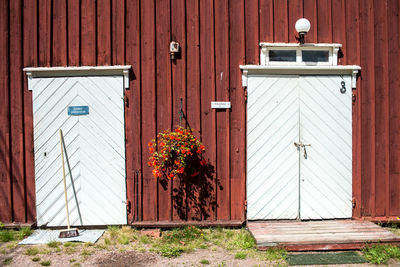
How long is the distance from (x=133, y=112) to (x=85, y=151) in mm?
1076

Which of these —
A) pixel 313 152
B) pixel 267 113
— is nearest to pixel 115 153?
pixel 267 113

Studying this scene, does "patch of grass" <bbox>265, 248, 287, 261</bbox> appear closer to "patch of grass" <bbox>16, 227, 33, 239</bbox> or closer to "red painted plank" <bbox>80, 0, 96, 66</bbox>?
"patch of grass" <bbox>16, 227, 33, 239</bbox>

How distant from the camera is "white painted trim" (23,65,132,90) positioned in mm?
5086

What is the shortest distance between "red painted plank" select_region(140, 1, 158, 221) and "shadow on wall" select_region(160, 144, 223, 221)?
0.28 metres

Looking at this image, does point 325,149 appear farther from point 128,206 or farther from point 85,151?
point 85,151

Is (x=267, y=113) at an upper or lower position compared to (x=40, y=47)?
lower

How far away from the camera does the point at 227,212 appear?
205 inches

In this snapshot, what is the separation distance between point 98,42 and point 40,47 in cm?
102

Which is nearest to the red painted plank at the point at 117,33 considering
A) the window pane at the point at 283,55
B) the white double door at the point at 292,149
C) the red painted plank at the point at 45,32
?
the red painted plank at the point at 45,32

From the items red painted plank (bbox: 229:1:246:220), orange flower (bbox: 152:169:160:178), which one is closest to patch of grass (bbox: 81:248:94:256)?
orange flower (bbox: 152:169:160:178)

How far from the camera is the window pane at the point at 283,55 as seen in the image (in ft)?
17.4

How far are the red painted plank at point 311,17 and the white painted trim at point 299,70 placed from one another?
1.74ft

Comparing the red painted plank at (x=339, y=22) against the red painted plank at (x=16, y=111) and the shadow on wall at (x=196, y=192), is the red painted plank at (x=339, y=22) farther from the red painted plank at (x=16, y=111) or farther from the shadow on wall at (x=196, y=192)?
the red painted plank at (x=16, y=111)

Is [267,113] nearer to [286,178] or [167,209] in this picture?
[286,178]
